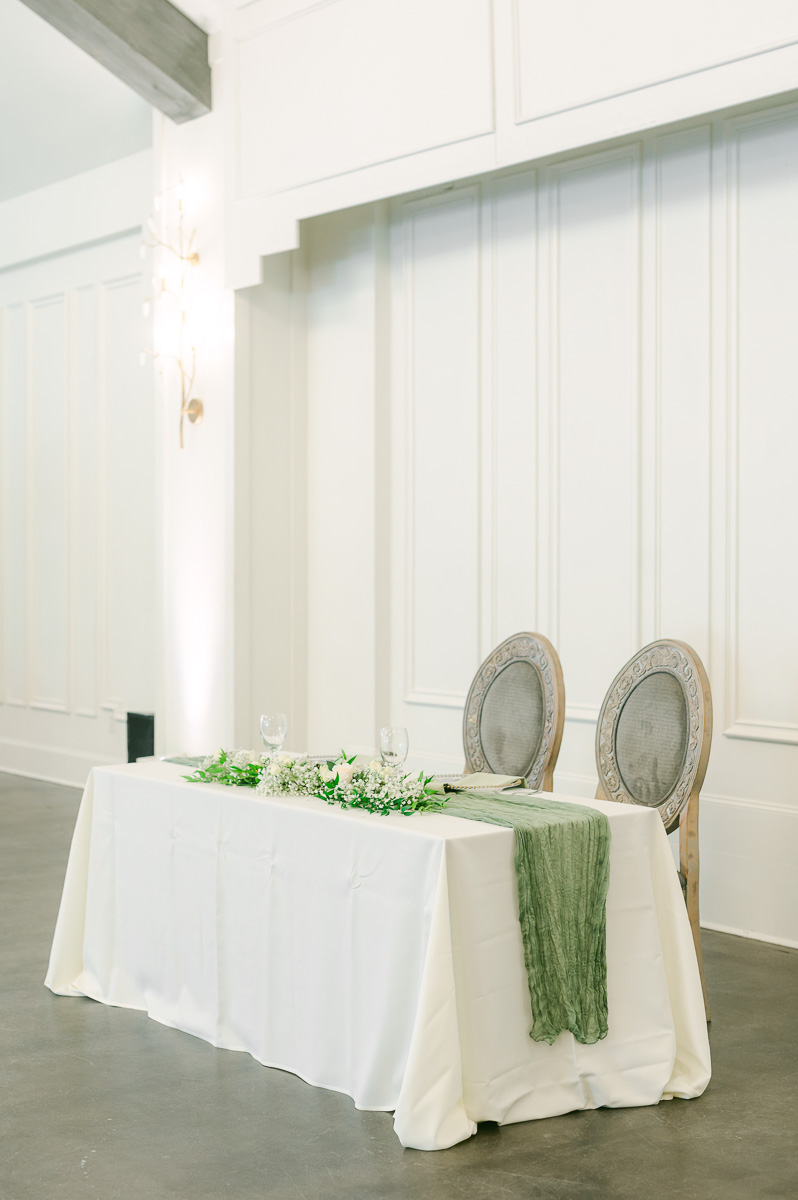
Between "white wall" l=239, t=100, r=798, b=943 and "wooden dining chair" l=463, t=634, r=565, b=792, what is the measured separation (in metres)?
0.72

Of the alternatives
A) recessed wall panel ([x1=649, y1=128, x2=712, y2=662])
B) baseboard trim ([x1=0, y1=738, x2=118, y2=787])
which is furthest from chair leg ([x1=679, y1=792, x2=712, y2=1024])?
baseboard trim ([x1=0, y1=738, x2=118, y2=787])

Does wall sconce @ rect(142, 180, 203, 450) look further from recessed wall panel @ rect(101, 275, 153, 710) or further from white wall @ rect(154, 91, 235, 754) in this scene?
recessed wall panel @ rect(101, 275, 153, 710)

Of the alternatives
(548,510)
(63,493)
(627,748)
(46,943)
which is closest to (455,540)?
(548,510)

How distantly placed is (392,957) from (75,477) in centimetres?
546

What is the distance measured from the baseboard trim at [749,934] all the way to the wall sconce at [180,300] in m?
3.29

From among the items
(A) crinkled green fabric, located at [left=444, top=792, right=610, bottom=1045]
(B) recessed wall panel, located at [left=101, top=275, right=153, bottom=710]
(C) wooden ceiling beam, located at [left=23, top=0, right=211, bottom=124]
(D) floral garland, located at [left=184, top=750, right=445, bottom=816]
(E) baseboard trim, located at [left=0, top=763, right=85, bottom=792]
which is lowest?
(E) baseboard trim, located at [left=0, top=763, right=85, bottom=792]

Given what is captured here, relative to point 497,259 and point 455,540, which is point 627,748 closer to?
point 455,540

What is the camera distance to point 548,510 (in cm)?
480

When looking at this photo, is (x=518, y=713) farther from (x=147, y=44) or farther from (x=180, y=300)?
(x=147, y=44)

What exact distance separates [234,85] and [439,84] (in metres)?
1.30

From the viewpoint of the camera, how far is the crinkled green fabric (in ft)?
8.71

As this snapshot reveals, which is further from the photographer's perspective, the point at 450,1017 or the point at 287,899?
the point at 287,899

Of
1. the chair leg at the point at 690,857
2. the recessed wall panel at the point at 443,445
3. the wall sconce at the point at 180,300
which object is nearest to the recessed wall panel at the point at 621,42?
the recessed wall panel at the point at 443,445

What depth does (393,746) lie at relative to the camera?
303 centimetres
